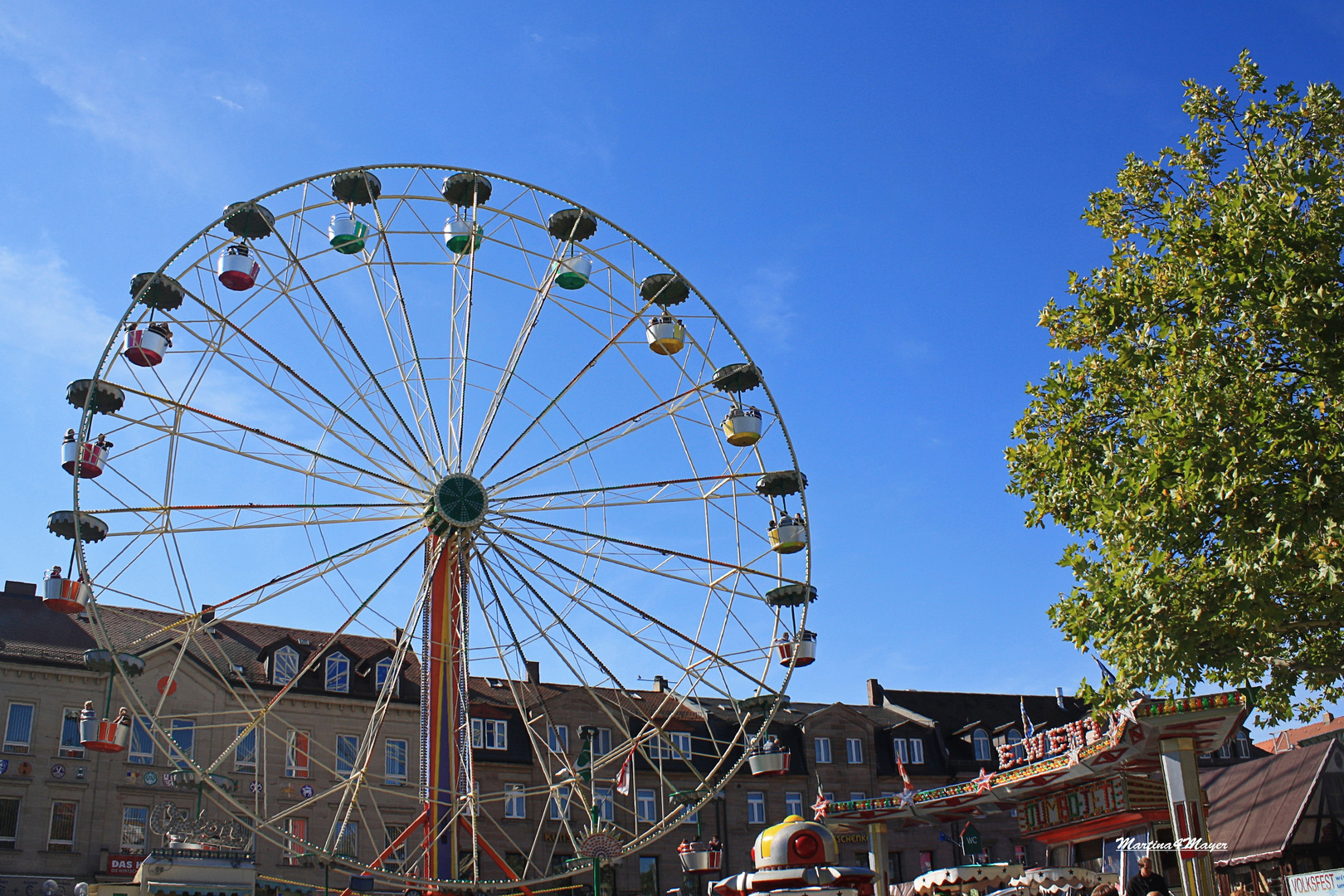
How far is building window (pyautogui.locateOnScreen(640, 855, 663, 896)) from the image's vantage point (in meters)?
42.2

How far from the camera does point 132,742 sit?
36.2 meters

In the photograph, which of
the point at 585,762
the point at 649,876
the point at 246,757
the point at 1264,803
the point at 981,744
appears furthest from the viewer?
the point at 981,744

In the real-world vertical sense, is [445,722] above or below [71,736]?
below

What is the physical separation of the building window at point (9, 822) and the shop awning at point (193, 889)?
53.9 feet

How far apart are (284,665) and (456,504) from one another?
67.9 ft

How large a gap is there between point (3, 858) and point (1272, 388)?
115 feet

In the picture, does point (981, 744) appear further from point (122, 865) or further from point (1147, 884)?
point (1147, 884)

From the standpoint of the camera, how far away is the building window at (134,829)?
114ft

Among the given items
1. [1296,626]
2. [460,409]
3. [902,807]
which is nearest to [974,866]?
[902,807]

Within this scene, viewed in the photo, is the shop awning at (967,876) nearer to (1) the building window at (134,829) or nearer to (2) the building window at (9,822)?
(1) the building window at (134,829)

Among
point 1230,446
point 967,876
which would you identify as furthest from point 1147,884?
point 967,876

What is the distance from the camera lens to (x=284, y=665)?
1597 inches

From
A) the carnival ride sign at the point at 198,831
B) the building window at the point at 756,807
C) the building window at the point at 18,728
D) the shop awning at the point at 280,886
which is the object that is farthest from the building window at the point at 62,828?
the building window at the point at 756,807

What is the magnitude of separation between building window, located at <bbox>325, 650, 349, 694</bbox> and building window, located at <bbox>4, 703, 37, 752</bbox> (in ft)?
30.1
